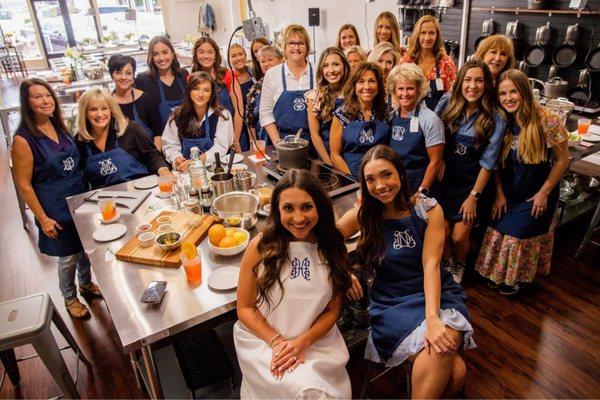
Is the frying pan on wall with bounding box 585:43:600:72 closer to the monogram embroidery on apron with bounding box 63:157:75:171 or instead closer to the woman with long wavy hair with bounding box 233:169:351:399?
the woman with long wavy hair with bounding box 233:169:351:399

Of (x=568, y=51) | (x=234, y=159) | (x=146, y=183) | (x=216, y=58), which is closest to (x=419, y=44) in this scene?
(x=568, y=51)

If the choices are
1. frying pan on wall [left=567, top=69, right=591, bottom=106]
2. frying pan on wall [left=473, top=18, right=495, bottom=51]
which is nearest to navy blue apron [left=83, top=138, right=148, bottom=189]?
frying pan on wall [left=473, top=18, right=495, bottom=51]

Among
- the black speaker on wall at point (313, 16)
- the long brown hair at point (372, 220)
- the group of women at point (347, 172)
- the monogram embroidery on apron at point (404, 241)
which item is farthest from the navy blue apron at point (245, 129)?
the black speaker on wall at point (313, 16)

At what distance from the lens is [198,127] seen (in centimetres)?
294

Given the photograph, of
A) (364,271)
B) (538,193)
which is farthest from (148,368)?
(538,193)

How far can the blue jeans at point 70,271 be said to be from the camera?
2.70 m

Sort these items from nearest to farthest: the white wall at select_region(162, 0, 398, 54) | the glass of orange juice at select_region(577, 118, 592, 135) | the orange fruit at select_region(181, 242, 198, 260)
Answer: the orange fruit at select_region(181, 242, 198, 260)
the glass of orange juice at select_region(577, 118, 592, 135)
the white wall at select_region(162, 0, 398, 54)

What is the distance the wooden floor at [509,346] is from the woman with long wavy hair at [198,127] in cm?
123

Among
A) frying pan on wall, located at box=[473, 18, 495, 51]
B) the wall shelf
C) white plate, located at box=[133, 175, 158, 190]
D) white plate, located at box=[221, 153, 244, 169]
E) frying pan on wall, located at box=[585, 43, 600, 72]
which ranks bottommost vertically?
white plate, located at box=[133, 175, 158, 190]

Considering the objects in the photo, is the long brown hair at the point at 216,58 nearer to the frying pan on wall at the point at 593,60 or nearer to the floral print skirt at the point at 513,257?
the floral print skirt at the point at 513,257

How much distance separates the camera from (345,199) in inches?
89.9

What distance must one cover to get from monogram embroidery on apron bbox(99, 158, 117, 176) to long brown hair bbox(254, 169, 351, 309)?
1482 mm

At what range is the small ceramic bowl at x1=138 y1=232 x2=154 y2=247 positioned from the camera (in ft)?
6.30

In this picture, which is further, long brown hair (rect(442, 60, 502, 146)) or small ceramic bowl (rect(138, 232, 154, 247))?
long brown hair (rect(442, 60, 502, 146))
